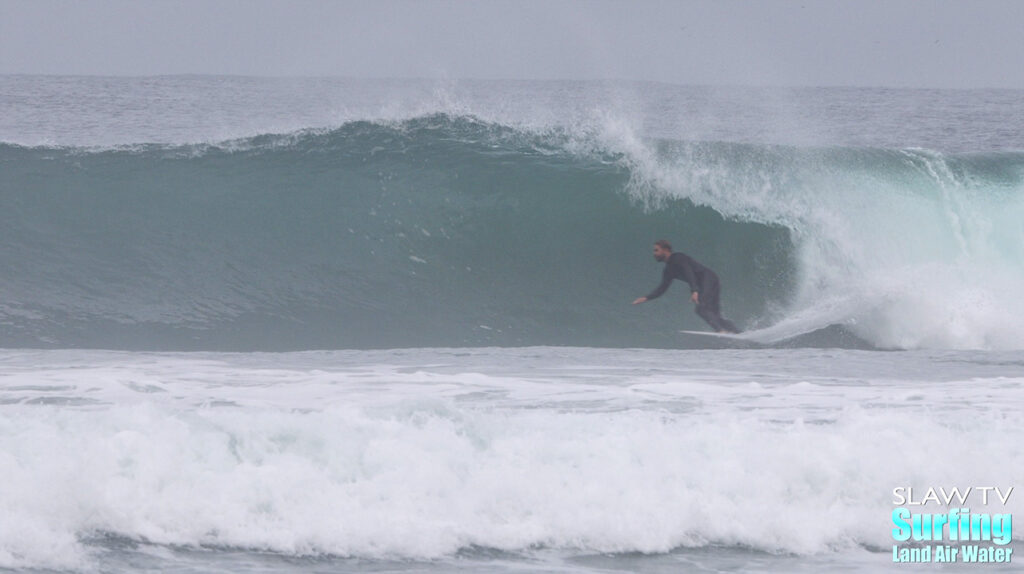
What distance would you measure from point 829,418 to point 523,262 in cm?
555

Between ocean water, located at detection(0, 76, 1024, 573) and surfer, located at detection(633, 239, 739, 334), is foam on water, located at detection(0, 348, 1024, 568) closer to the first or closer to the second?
ocean water, located at detection(0, 76, 1024, 573)

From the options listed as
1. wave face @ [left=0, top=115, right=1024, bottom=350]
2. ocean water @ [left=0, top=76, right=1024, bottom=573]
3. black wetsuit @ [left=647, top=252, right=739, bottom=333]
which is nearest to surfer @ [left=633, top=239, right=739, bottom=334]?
black wetsuit @ [left=647, top=252, right=739, bottom=333]

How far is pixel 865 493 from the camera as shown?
17.7 ft

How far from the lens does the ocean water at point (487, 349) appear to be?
5.01 m

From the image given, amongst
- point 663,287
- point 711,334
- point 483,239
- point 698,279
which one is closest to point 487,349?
point 663,287

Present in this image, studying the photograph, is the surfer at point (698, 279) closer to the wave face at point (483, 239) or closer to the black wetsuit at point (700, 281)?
the black wetsuit at point (700, 281)

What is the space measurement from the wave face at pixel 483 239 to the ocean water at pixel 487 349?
0.12ft

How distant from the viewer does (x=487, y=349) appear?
903 centimetres

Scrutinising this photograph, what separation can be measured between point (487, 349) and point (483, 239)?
3.00 m

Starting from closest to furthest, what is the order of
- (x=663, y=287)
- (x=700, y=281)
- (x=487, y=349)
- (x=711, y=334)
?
1. (x=487, y=349)
2. (x=663, y=287)
3. (x=700, y=281)
4. (x=711, y=334)

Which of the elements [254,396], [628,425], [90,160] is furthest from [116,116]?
[628,425]

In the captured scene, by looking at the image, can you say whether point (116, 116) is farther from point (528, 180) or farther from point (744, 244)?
point (744, 244)

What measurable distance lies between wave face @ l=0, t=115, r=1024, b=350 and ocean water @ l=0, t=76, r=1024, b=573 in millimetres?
38

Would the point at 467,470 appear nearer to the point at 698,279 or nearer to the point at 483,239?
the point at 698,279
